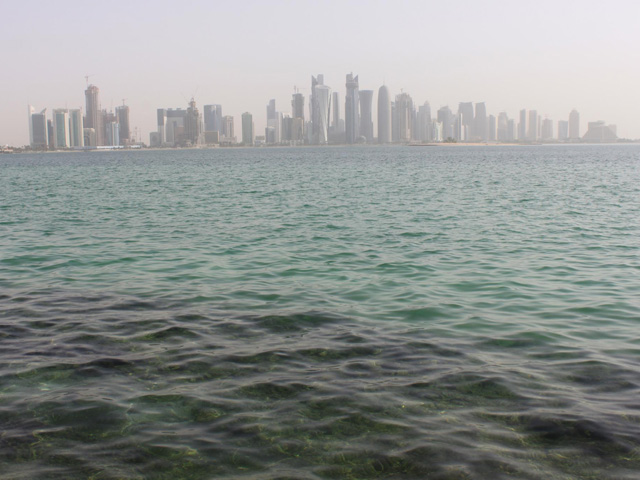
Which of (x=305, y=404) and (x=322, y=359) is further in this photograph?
(x=322, y=359)

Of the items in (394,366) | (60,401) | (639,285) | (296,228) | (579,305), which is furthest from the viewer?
(296,228)

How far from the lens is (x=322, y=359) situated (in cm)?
985

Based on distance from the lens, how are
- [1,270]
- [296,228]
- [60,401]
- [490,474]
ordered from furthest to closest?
[296,228], [1,270], [60,401], [490,474]

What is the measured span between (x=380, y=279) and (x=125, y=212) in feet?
73.2

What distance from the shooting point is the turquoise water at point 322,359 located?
6855 millimetres

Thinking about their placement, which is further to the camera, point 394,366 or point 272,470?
point 394,366

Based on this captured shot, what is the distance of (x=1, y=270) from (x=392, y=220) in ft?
55.1

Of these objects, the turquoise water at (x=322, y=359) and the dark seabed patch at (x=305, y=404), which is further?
the turquoise water at (x=322, y=359)

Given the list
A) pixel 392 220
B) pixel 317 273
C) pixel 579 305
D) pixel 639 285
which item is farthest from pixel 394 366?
pixel 392 220

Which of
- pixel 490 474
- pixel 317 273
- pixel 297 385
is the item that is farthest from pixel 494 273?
pixel 490 474

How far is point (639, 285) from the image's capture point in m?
15.1

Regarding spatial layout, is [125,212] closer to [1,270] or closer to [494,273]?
[1,270]

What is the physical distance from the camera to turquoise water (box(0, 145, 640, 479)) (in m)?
6.86

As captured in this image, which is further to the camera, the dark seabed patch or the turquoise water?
the turquoise water
